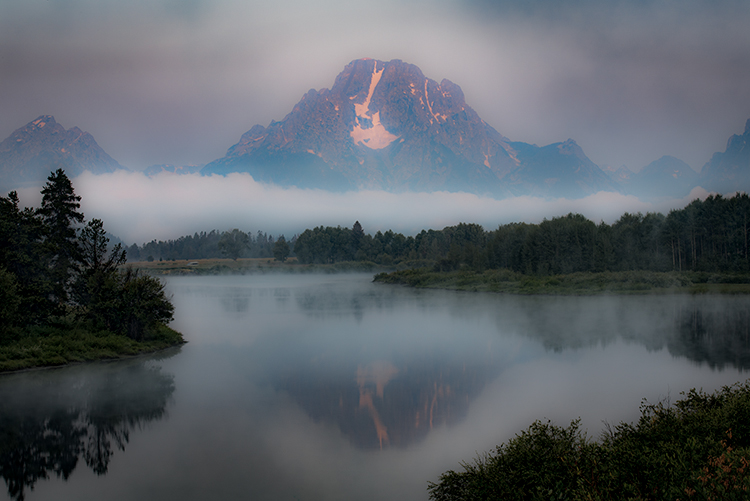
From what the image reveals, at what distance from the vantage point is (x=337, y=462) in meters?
9.80

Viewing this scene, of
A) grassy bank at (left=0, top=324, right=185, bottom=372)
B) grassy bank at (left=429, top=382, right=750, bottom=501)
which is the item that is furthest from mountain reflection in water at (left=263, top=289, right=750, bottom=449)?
grassy bank at (left=0, top=324, right=185, bottom=372)

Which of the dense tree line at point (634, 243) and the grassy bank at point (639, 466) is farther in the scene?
the dense tree line at point (634, 243)

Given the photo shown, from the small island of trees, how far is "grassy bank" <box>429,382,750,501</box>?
1622 centimetres

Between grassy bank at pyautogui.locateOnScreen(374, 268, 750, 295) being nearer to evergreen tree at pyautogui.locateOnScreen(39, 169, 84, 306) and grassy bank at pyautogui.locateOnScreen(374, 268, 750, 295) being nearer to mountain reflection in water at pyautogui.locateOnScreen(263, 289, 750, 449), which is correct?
mountain reflection in water at pyautogui.locateOnScreen(263, 289, 750, 449)

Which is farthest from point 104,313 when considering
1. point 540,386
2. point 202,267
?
point 202,267

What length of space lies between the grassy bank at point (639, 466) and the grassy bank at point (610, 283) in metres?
45.1

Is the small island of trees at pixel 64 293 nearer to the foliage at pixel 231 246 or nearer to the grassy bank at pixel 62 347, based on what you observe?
the grassy bank at pixel 62 347

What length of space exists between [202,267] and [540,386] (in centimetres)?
11419

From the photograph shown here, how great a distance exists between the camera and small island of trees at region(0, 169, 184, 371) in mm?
17062

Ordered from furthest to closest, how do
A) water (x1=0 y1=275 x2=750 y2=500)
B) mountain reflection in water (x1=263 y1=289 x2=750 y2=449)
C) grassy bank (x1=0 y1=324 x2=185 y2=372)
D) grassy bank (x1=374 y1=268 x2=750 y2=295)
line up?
grassy bank (x1=374 y1=268 x2=750 y2=295), grassy bank (x1=0 y1=324 x2=185 y2=372), mountain reflection in water (x1=263 y1=289 x2=750 y2=449), water (x1=0 y1=275 x2=750 y2=500)

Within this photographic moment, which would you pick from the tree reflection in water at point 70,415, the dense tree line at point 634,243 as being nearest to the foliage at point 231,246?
the dense tree line at point 634,243

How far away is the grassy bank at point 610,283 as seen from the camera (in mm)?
47625

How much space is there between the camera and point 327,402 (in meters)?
14.2

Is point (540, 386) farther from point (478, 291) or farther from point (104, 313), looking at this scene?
point (478, 291)
